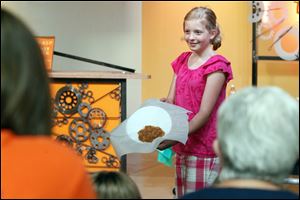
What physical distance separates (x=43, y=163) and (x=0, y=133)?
10cm

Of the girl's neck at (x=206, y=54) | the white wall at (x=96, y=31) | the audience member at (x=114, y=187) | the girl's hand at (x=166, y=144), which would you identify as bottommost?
the audience member at (x=114, y=187)

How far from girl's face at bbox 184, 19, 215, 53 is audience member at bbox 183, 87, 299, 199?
1.07 meters

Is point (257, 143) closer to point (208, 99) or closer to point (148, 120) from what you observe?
point (208, 99)

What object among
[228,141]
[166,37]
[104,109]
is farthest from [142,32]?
[228,141]

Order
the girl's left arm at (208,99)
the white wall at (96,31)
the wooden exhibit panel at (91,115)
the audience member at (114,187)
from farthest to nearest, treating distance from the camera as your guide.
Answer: the white wall at (96,31) < the wooden exhibit panel at (91,115) < the girl's left arm at (208,99) < the audience member at (114,187)

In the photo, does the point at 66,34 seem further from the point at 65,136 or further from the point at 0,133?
the point at 0,133

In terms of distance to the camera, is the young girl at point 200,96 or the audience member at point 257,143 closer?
the audience member at point 257,143

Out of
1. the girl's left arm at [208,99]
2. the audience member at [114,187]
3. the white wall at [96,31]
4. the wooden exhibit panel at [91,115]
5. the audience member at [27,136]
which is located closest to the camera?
the audience member at [27,136]

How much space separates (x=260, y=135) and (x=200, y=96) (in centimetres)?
110

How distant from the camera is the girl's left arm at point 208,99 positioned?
1.99 metres

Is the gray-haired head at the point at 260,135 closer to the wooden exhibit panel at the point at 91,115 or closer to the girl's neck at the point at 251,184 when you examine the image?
the girl's neck at the point at 251,184

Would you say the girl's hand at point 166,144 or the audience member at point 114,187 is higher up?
the girl's hand at point 166,144

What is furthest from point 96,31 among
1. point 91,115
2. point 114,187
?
point 114,187

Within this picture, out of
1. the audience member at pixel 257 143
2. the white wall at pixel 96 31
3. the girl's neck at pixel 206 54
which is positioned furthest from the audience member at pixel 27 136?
the white wall at pixel 96 31
